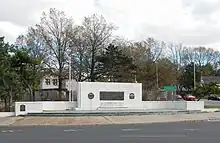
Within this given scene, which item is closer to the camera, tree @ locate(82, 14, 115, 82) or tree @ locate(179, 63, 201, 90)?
tree @ locate(82, 14, 115, 82)

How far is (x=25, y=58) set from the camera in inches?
1635

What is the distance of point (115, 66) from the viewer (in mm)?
63344

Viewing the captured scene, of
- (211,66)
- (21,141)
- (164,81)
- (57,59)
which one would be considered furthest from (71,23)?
(211,66)

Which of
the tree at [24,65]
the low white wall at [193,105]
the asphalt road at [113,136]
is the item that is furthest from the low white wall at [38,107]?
the asphalt road at [113,136]

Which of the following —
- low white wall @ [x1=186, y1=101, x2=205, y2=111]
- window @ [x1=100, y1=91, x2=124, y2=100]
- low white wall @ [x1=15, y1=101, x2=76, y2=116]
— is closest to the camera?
low white wall @ [x1=15, y1=101, x2=76, y2=116]

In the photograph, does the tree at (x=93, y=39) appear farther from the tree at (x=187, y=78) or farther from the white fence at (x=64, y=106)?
the tree at (x=187, y=78)

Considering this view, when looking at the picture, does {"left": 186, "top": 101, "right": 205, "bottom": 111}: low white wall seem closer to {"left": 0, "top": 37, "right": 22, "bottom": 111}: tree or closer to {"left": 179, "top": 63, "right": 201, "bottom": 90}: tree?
{"left": 0, "top": 37, "right": 22, "bottom": 111}: tree

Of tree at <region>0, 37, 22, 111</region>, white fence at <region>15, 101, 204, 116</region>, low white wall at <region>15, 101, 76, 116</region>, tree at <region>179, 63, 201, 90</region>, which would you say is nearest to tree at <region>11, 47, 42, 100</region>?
tree at <region>0, 37, 22, 111</region>

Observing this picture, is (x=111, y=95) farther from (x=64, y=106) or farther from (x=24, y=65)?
(x=24, y=65)

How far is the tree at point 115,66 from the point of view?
62.6m

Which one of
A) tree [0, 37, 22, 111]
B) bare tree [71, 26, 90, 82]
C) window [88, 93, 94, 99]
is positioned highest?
bare tree [71, 26, 90, 82]

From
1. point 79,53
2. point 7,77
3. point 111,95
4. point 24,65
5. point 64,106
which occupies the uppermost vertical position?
point 79,53

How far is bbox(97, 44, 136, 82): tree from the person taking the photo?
6256 cm

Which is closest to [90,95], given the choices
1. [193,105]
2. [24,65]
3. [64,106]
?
[64,106]
